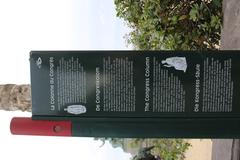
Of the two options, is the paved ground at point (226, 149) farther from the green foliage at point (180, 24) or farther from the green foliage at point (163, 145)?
the green foliage at point (163, 145)

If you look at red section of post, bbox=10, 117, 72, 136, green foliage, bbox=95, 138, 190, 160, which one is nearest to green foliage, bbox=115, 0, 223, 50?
green foliage, bbox=95, 138, 190, 160

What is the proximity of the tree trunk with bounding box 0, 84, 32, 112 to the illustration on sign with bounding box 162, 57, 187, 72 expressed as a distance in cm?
370

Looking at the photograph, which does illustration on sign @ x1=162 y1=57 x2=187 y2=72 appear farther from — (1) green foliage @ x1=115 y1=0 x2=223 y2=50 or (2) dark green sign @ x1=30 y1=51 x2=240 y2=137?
(1) green foliage @ x1=115 y1=0 x2=223 y2=50

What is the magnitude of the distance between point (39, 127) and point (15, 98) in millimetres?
2996

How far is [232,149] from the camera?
6934 mm

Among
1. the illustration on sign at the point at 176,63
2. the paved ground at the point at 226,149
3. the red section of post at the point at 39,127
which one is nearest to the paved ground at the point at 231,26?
the paved ground at the point at 226,149

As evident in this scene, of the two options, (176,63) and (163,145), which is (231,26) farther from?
(163,145)

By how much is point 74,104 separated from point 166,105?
0.98 metres

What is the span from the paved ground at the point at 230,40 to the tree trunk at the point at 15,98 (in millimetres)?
3165

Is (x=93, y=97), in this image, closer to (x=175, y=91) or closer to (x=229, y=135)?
(x=175, y=91)

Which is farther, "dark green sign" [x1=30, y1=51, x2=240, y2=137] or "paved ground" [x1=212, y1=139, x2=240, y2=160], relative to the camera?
"paved ground" [x1=212, y1=139, x2=240, y2=160]

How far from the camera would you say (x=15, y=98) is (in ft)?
27.1

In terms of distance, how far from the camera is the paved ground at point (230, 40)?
693cm

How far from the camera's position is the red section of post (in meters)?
5.34
